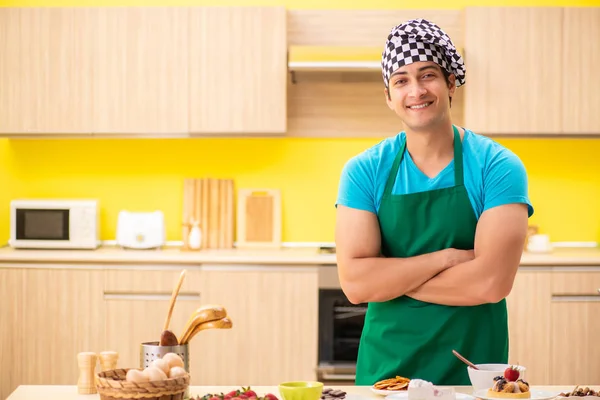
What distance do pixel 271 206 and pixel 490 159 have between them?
2.82m

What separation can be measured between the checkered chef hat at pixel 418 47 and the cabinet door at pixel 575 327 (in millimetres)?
2504

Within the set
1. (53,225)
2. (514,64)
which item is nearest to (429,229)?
(514,64)

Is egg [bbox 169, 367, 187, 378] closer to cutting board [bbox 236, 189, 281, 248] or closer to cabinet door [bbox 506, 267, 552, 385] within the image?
cabinet door [bbox 506, 267, 552, 385]

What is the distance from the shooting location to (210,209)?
4934 millimetres

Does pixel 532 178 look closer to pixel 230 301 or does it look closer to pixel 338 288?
pixel 338 288

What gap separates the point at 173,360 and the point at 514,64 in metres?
3.39

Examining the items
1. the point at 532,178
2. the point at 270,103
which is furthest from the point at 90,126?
the point at 532,178

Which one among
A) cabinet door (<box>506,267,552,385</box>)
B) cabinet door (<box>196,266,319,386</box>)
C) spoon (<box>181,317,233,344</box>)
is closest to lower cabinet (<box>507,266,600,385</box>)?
cabinet door (<box>506,267,552,385</box>)

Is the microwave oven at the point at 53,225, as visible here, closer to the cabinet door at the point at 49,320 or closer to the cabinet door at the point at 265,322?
the cabinet door at the point at 49,320

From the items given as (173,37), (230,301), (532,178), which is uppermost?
(173,37)

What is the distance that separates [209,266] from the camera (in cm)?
439

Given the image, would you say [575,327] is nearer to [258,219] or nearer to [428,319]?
[258,219]

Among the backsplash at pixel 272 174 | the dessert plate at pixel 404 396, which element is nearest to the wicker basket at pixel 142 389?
the dessert plate at pixel 404 396

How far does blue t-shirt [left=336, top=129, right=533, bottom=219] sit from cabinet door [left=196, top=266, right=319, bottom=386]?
83.3 inches
